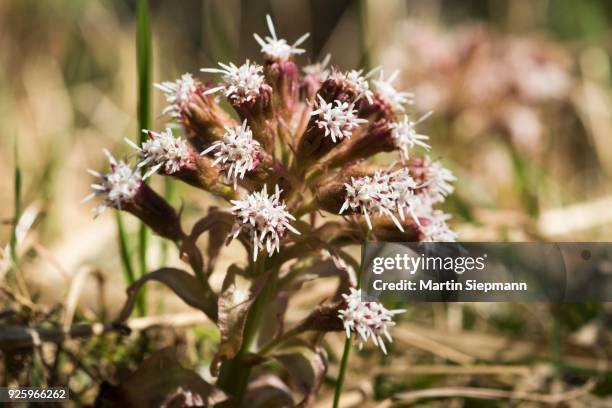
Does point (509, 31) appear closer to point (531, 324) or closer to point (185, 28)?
point (185, 28)

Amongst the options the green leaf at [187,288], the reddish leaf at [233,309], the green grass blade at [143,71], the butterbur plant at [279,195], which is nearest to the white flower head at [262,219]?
the butterbur plant at [279,195]

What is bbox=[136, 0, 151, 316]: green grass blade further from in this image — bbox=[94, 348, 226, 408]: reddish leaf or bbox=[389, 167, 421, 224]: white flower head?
Result: bbox=[389, 167, 421, 224]: white flower head

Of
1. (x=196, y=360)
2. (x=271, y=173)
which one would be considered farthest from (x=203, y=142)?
(x=196, y=360)

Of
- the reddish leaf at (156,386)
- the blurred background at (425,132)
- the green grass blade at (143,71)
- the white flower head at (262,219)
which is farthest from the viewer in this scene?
the blurred background at (425,132)

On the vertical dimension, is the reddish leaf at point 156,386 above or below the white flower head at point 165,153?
below

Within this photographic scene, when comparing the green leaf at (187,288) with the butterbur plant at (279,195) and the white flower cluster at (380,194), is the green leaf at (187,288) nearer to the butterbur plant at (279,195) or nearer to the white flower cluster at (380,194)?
the butterbur plant at (279,195)

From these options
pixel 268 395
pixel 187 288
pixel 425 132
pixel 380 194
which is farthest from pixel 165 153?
pixel 425 132
